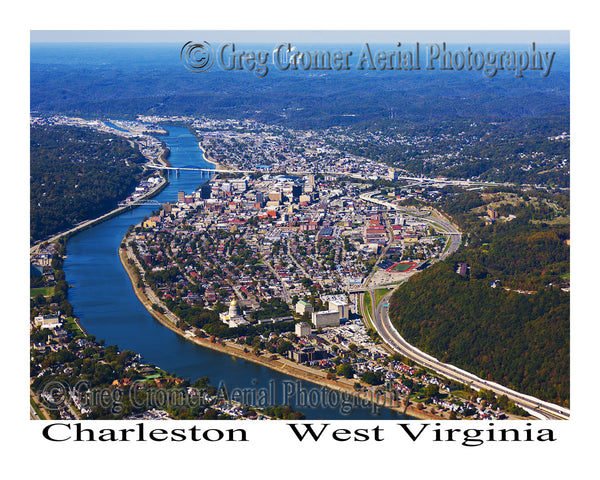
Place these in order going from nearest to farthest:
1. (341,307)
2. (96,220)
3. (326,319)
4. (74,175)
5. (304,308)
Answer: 1. (326,319)
2. (341,307)
3. (304,308)
4. (96,220)
5. (74,175)

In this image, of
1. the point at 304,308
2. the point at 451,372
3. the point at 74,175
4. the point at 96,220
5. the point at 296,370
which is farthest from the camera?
the point at 74,175

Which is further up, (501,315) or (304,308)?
(501,315)

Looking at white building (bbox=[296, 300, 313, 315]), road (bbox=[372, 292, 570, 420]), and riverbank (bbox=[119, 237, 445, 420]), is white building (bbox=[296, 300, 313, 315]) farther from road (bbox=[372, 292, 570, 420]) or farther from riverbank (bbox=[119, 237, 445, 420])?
riverbank (bbox=[119, 237, 445, 420])

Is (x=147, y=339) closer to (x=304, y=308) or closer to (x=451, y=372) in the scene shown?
(x=304, y=308)

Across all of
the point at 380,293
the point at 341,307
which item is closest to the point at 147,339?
the point at 341,307

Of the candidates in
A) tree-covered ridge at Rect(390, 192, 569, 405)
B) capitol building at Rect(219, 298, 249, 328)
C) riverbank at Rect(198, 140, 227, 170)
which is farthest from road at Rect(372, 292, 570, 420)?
riverbank at Rect(198, 140, 227, 170)
